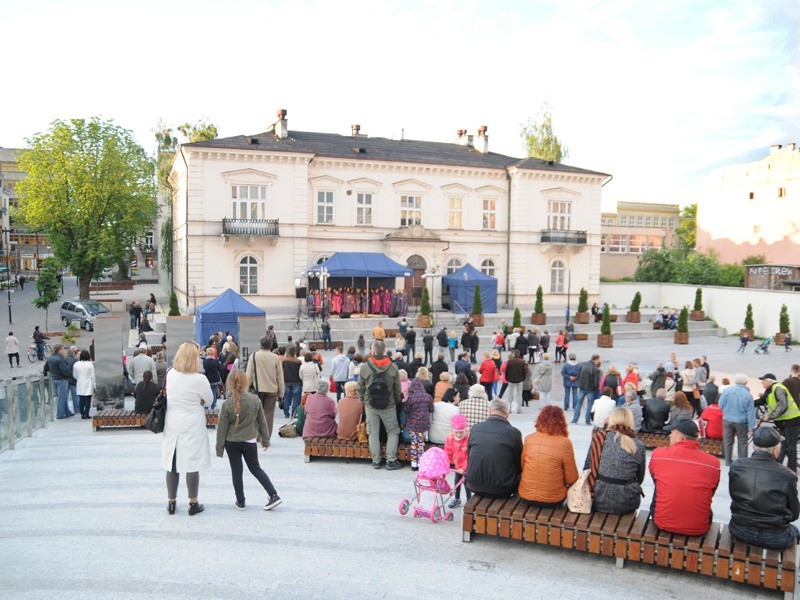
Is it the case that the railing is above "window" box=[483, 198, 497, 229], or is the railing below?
below

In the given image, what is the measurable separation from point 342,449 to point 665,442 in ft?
18.9

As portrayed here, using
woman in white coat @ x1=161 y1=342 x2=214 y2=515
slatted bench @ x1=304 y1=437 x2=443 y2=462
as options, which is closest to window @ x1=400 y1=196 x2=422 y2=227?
slatted bench @ x1=304 y1=437 x2=443 y2=462

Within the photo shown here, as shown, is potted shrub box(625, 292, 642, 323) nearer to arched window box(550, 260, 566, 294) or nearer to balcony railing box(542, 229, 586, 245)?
arched window box(550, 260, 566, 294)

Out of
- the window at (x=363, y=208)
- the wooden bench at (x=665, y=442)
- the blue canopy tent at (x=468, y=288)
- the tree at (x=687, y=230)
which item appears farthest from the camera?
the tree at (x=687, y=230)

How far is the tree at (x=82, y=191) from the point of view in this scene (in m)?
39.5

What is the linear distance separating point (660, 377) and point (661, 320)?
22653 mm

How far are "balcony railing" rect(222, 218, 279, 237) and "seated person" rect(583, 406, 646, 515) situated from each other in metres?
26.5

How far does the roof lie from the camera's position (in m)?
31.8

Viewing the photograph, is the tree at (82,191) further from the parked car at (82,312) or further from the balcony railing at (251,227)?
the balcony railing at (251,227)

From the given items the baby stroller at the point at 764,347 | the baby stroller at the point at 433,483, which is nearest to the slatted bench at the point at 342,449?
the baby stroller at the point at 433,483

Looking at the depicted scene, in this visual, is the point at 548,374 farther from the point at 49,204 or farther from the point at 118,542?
the point at 49,204

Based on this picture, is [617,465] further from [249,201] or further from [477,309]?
[249,201]

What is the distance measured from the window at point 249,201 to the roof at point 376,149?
6.24 ft

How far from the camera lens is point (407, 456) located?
9.49m
